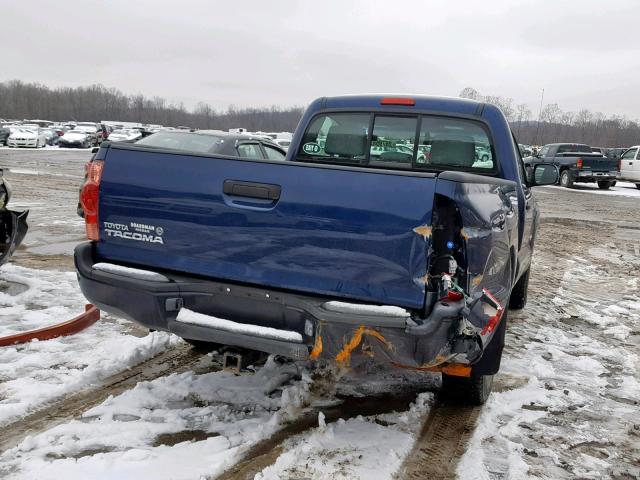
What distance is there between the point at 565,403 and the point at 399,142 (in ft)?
7.73

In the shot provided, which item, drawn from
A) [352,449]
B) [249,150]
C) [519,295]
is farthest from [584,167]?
[352,449]

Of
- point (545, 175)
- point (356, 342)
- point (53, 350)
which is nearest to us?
point (356, 342)

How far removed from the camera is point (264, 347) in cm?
299

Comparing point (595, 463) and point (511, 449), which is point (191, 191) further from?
point (595, 463)

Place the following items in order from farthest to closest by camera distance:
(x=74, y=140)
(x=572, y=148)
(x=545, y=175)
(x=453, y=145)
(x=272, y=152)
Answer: (x=74, y=140) < (x=572, y=148) < (x=272, y=152) < (x=545, y=175) < (x=453, y=145)

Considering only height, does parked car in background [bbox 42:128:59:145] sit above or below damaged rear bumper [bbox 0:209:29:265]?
above

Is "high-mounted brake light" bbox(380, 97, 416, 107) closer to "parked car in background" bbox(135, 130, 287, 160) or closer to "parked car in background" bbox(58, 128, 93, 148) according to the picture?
"parked car in background" bbox(135, 130, 287, 160)

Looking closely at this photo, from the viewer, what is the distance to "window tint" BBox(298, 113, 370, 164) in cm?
491

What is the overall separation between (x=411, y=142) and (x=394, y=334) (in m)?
2.34

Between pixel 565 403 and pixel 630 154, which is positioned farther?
pixel 630 154

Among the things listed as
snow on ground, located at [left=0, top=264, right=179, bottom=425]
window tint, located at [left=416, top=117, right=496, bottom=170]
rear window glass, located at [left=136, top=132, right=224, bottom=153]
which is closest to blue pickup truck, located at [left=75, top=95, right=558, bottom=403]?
snow on ground, located at [left=0, top=264, right=179, bottom=425]

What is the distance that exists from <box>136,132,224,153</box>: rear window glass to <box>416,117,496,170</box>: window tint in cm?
614

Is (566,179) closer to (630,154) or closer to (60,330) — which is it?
(630,154)

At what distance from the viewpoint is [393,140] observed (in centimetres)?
482
